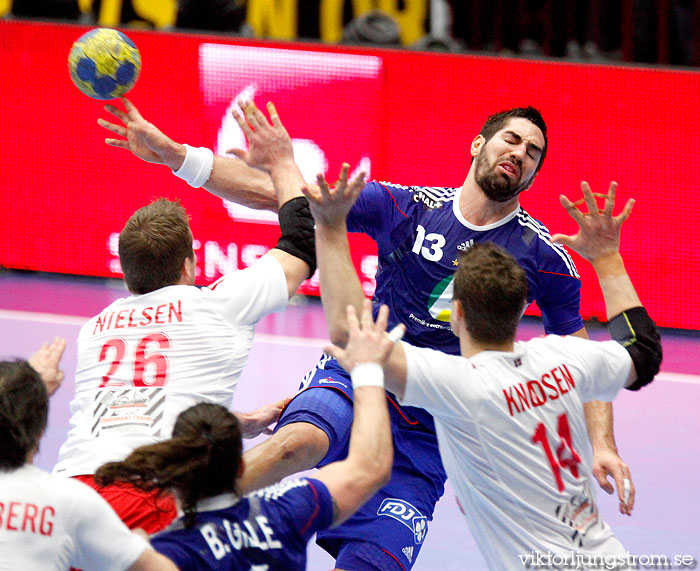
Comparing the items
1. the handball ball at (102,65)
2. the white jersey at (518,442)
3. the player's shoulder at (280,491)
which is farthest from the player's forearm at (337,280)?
the handball ball at (102,65)

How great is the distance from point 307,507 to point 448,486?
3.29 metres

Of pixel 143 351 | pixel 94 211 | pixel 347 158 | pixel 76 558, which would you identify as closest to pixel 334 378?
pixel 143 351

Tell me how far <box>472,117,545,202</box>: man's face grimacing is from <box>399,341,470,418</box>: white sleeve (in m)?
1.46

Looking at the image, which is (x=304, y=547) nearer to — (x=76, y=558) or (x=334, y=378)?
(x=76, y=558)

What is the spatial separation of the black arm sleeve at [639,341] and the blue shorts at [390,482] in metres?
1.22

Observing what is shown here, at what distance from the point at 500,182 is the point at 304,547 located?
6.99ft

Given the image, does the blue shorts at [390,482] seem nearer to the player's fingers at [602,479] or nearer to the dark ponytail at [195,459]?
the player's fingers at [602,479]

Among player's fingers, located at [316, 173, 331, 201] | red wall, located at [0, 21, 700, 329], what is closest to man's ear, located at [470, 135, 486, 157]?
player's fingers, located at [316, 173, 331, 201]

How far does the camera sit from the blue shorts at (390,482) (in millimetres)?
4398

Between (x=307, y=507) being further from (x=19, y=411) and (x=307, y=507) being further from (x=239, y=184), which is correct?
(x=239, y=184)

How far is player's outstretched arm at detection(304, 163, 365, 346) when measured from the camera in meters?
3.43

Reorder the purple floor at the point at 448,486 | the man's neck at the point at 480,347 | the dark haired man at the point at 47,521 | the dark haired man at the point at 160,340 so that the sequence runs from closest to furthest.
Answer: the dark haired man at the point at 47,521
the man's neck at the point at 480,347
the dark haired man at the point at 160,340
the purple floor at the point at 448,486

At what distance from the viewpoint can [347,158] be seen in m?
8.87

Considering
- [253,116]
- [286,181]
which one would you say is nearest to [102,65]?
[253,116]
